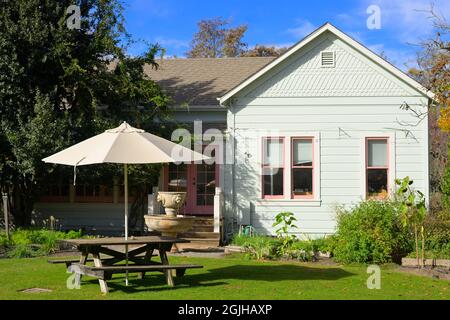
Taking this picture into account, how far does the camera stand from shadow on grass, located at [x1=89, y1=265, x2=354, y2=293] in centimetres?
1008

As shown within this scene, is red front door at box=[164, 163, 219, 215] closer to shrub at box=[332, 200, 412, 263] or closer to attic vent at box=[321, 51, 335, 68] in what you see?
attic vent at box=[321, 51, 335, 68]

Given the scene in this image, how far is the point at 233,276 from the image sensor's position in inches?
436

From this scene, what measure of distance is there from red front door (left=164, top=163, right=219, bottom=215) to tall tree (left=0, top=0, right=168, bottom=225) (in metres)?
2.21

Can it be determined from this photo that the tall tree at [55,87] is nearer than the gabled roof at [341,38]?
Yes

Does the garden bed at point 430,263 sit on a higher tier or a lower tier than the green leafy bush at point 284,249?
lower

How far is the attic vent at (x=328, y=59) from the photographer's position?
17141 millimetres

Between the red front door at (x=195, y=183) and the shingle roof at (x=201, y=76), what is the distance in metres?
2.03

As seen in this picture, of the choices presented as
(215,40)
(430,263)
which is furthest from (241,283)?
(215,40)

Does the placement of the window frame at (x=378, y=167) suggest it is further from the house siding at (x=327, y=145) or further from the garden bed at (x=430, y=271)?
the garden bed at (x=430, y=271)

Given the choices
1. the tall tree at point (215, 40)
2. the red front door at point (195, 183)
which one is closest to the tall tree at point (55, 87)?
the red front door at point (195, 183)

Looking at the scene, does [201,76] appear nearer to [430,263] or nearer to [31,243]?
[31,243]
